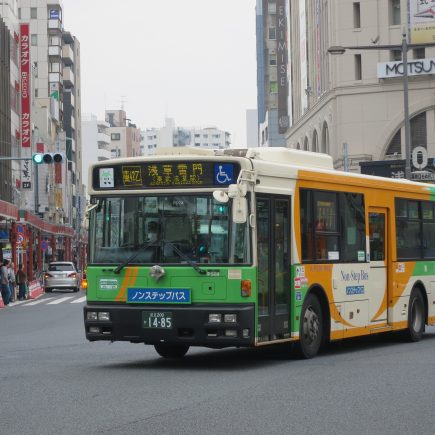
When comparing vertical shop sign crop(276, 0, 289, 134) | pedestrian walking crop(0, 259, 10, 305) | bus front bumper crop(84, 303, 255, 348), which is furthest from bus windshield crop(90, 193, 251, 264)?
vertical shop sign crop(276, 0, 289, 134)

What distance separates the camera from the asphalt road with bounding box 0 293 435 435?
32.9 feet

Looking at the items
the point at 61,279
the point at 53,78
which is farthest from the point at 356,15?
the point at 53,78

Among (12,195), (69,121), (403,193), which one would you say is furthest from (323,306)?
(69,121)

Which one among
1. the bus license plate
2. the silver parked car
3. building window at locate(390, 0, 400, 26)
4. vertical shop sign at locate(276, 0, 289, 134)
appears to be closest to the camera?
the bus license plate

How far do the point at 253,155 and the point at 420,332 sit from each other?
6.65 metres

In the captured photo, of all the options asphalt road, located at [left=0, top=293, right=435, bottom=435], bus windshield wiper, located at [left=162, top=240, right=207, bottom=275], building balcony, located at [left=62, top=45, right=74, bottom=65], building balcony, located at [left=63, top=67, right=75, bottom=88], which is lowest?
asphalt road, located at [left=0, top=293, right=435, bottom=435]

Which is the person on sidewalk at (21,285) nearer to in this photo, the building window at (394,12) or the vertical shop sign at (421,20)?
the vertical shop sign at (421,20)

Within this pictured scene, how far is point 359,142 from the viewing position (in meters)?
76.8

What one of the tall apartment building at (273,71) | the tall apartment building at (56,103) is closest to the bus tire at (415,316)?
the tall apartment building at (56,103)

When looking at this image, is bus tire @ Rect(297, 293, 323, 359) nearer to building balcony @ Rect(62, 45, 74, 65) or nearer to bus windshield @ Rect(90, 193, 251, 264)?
bus windshield @ Rect(90, 193, 251, 264)

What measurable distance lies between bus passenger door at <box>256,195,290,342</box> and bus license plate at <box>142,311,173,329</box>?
1.13 metres

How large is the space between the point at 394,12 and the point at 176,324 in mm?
64650

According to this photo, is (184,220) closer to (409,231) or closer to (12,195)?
(409,231)

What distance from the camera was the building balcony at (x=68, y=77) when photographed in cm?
14638
